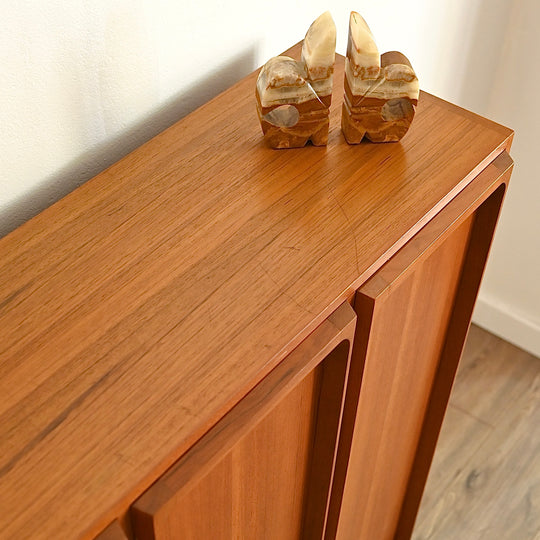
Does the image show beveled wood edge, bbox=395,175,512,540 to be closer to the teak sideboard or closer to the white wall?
the teak sideboard

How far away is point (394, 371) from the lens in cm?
101

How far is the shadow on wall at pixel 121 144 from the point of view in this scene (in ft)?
2.78

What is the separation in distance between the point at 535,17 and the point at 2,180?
1.24 meters

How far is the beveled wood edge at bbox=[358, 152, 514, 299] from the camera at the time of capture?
77 cm

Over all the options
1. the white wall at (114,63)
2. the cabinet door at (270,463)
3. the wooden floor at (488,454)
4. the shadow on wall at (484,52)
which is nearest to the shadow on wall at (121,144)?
the white wall at (114,63)

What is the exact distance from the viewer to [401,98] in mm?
879

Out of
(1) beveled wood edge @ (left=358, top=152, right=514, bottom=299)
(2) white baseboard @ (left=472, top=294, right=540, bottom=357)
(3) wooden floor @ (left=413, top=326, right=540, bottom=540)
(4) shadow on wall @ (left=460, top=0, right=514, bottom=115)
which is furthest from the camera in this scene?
(2) white baseboard @ (left=472, top=294, right=540, bottom=357)

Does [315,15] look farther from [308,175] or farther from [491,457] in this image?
[491,457]

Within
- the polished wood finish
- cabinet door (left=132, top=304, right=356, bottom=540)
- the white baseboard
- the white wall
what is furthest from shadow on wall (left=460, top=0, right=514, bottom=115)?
the polished wood finish

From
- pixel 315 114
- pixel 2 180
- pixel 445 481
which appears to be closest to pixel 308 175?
pixel 315 114

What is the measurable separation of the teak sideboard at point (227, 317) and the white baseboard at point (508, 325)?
1.05 m

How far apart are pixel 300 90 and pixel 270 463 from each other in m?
0.40

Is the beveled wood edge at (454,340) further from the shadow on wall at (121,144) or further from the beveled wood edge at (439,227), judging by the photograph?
the shadow on wall at (121,144)

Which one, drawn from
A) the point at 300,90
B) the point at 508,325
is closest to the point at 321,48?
the point at 300,90
